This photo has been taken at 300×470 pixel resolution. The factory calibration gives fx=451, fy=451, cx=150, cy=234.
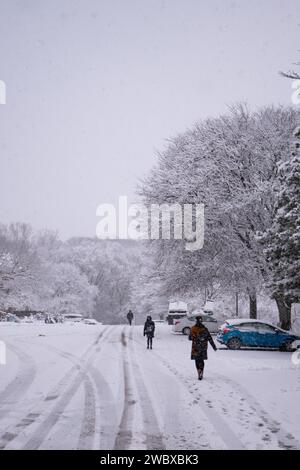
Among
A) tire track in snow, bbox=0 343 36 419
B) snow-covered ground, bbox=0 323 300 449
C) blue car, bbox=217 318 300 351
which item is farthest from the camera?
blue car, bbox=217 318 300 351

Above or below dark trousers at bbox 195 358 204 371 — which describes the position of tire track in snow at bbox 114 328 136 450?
below

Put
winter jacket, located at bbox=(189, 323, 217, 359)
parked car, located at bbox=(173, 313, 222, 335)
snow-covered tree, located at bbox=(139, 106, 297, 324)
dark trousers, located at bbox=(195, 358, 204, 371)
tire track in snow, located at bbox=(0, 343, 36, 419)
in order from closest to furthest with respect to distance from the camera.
A: tire track in snow, located at bbox=(0, 343, 36, 419)
dark trousers, located at bbox=(195, 358, 204, 371)
winter jacket, located at bbox=(189, 323, 217, 359)
snow-covered tree, located at bbox=(139, 106, 297, 324)
parked car, located at bbox=(173, 313, 222, 335)

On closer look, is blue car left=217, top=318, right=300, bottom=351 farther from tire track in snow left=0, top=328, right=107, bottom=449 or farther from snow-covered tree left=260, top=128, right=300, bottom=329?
tire track in snow left=0, top=328, right=107, bottom=449

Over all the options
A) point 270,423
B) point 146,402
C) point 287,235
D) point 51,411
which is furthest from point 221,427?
point 287,235

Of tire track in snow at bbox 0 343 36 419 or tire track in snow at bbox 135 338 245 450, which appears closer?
tire track in snow at bbox 135 338 245 450

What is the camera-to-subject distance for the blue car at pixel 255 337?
67.4 ft

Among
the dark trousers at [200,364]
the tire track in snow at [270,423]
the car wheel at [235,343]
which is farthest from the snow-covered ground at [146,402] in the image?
the car wheel at [235,343]

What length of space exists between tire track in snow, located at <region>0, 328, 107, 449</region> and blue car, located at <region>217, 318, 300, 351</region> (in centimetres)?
885

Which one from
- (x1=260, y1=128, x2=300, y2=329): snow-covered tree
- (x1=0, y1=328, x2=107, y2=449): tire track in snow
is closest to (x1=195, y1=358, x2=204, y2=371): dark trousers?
(x1=0, y1=328, x2=107, y2=449): tire track in snow

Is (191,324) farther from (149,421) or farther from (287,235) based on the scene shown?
(149,421)

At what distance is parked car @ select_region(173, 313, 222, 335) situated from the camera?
2928 centimetres

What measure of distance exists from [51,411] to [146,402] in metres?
2.03

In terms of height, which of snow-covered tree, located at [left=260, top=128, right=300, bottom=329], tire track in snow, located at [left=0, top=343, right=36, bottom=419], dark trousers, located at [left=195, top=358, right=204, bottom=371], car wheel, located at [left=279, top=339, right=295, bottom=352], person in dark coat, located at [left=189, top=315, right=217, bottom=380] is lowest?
car wheel, located at [left=279, top=339, right=295, bottom=352]

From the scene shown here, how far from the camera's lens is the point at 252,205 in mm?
25469
